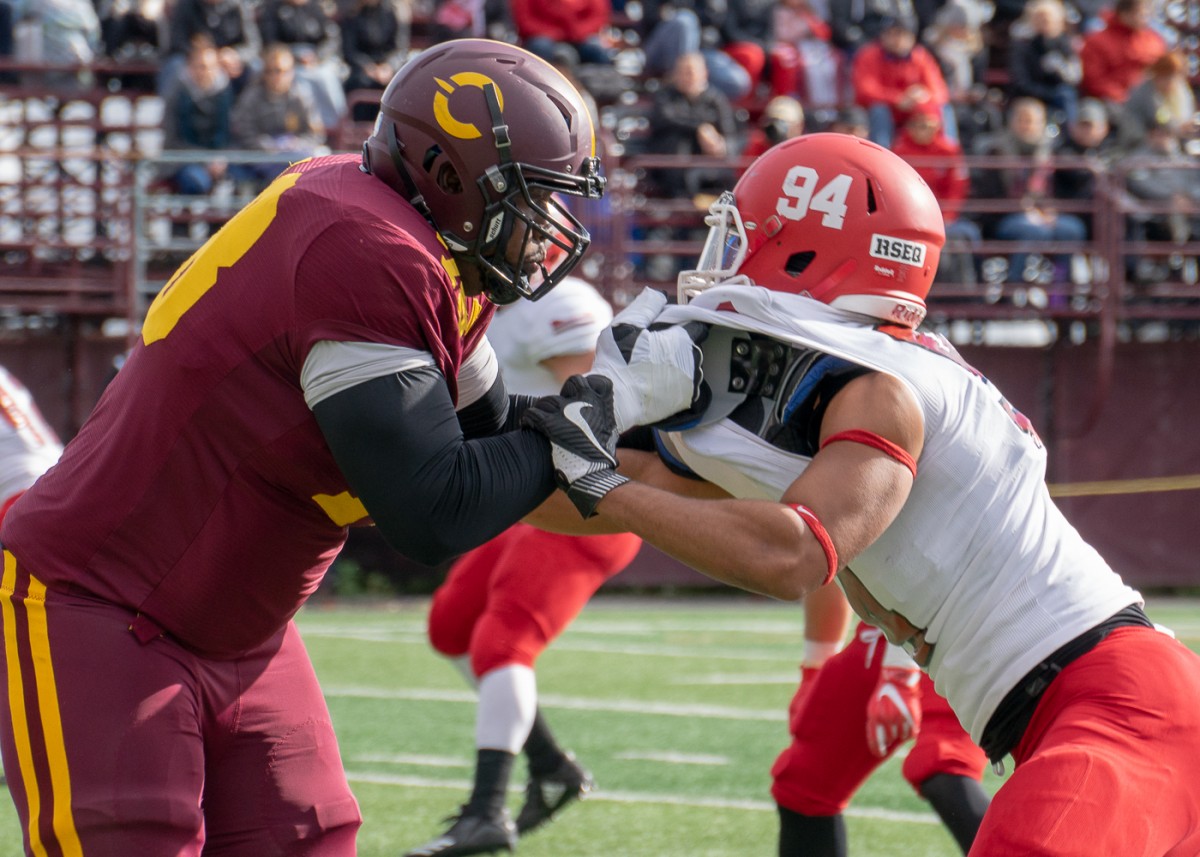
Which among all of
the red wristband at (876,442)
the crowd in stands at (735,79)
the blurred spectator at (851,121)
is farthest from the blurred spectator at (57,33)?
the red wristband at (876,442)

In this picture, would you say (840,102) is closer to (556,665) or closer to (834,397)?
(556,665)

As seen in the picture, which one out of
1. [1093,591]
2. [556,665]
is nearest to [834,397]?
[1093,591]

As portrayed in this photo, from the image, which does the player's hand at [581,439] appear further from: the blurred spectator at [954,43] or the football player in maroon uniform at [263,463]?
the blurred spectator at [954,43]

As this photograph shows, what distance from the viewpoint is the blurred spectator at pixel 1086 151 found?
11.4 meters

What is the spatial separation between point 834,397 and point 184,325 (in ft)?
3.19

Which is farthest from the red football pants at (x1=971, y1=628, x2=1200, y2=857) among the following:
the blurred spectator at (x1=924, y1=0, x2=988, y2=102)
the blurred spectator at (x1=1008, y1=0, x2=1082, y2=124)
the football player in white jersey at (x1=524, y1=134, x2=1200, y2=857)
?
the blurred spectator at (x1=1008, y1=0, x2=1082, y2=124)

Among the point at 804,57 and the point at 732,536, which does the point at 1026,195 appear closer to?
Result: the point at 804,57

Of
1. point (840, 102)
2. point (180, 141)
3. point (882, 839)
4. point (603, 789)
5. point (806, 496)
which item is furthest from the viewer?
point (840, 102)

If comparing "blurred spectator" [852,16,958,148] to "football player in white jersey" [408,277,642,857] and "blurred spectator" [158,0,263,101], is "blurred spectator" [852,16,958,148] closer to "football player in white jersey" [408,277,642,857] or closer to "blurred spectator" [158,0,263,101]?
"blurred spectator" [158,0,263,101]

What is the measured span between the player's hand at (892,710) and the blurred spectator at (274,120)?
7.68m

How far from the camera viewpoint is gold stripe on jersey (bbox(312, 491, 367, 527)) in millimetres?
2488

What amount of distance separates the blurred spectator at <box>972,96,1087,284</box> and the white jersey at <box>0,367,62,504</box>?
26.0ft

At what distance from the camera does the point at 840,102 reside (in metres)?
11.7

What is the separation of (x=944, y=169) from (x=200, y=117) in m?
4.81
